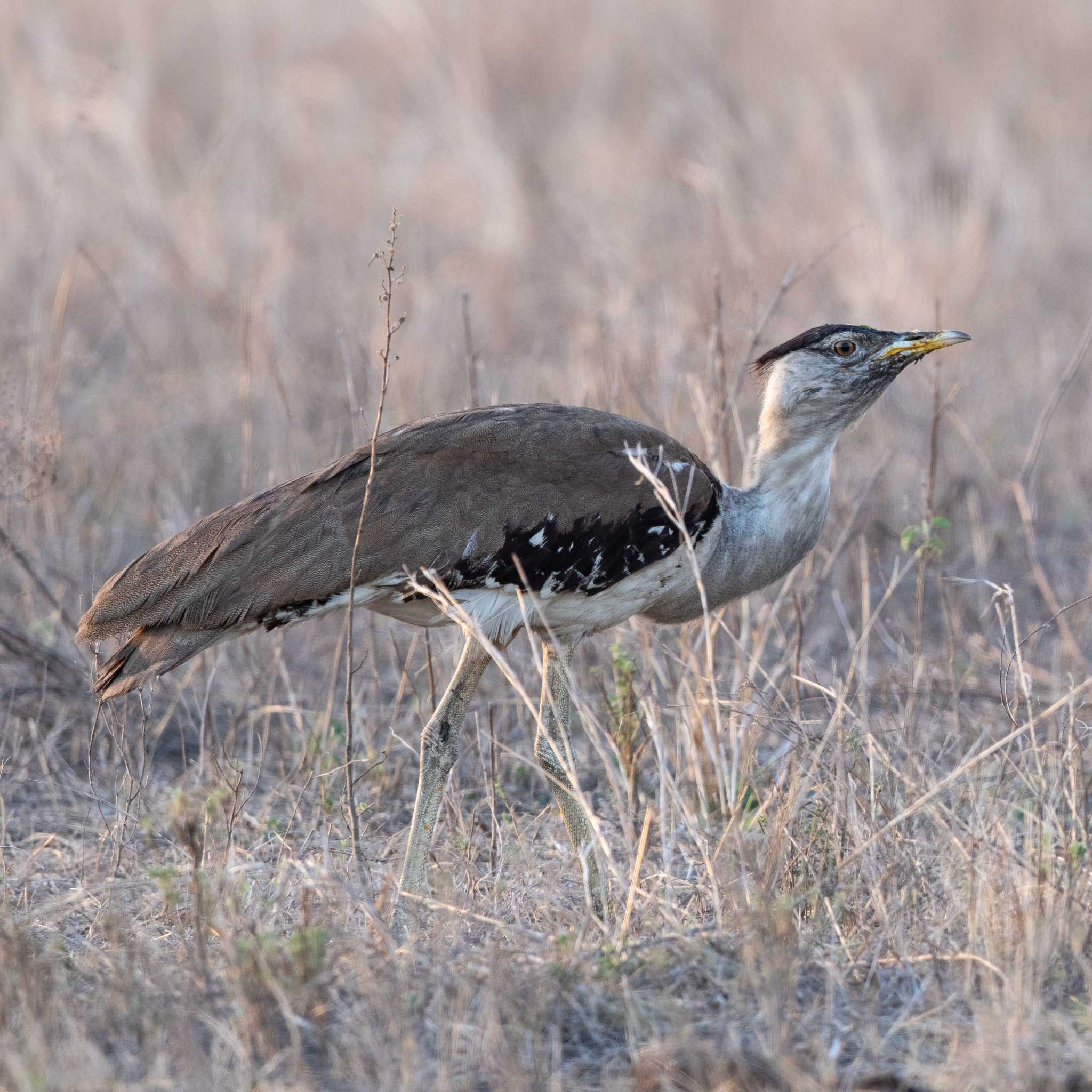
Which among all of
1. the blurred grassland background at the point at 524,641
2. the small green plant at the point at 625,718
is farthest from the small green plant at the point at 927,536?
the small green plant at the point at 625,718

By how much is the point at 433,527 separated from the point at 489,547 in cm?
13

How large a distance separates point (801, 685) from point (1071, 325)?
4390 mm

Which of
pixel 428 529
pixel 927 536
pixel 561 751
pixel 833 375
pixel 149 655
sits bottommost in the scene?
pixel 561 751

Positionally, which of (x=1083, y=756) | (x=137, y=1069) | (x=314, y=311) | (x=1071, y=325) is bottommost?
(x=1083, y=756)

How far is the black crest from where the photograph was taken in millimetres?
3676

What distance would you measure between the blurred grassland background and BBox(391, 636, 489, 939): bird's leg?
4.1 inches

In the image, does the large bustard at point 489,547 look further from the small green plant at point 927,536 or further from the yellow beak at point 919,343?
the small green plant at point 927,536

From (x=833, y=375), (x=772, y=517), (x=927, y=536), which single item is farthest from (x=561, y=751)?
(x=833, y=375)

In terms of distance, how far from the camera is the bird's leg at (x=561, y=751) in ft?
11.0

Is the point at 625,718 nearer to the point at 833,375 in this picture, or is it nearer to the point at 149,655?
the point at 833,375

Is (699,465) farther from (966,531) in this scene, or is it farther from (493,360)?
(493,360)

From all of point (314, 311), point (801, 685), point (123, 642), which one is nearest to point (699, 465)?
point (801, 685)

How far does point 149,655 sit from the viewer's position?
329 centimetres

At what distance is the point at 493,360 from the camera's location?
7.13 metres
